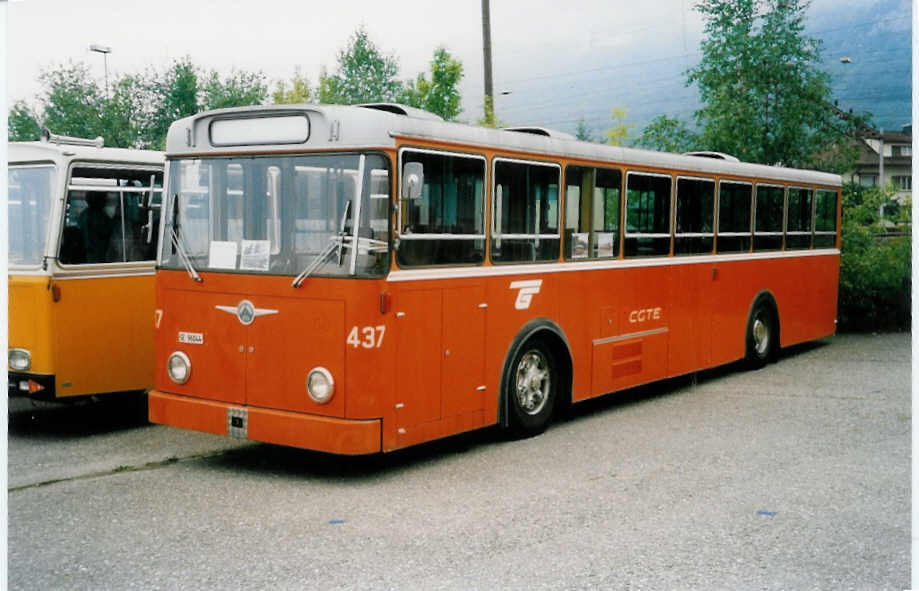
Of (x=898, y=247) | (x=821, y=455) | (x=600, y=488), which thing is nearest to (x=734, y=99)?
(x=898, y=247)

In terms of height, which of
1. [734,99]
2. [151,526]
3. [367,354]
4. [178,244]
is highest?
[734,99]

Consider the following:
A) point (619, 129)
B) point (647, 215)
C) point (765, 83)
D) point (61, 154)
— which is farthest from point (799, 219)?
point (619, 129)

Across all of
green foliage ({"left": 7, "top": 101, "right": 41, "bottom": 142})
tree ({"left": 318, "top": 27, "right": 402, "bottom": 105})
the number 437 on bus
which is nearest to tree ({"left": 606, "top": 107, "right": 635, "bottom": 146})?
tree ({"left": 318, "top": 27, "right": 402, "bottom": 105})

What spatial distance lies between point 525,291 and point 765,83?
24.1ft

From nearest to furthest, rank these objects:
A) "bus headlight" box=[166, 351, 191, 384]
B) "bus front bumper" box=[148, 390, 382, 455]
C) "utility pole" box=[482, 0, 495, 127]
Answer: "bus front bumper" box=[148, 390, 382, 455] → "bus headlight" box=[166, 351, 191, 384] → "utility pole" box=[482, 0, 495, 127]

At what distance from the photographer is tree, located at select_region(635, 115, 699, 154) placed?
17.1 meters

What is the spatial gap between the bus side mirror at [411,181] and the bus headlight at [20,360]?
146 inches

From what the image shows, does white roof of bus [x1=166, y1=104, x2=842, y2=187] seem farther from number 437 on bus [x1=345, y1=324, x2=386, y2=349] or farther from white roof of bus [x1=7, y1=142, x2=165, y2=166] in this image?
white roof of bus [x1=7, y1=142, x2=165, y2=166]

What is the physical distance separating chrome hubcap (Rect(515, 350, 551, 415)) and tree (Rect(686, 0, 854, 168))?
5.75 m

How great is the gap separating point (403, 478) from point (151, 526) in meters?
1.79

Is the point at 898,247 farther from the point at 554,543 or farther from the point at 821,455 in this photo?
the point at 554,543

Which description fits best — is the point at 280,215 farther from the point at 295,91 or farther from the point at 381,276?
the point at 295,91

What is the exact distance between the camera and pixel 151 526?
19.3 ft

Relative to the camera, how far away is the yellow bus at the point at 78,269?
8336 mm
